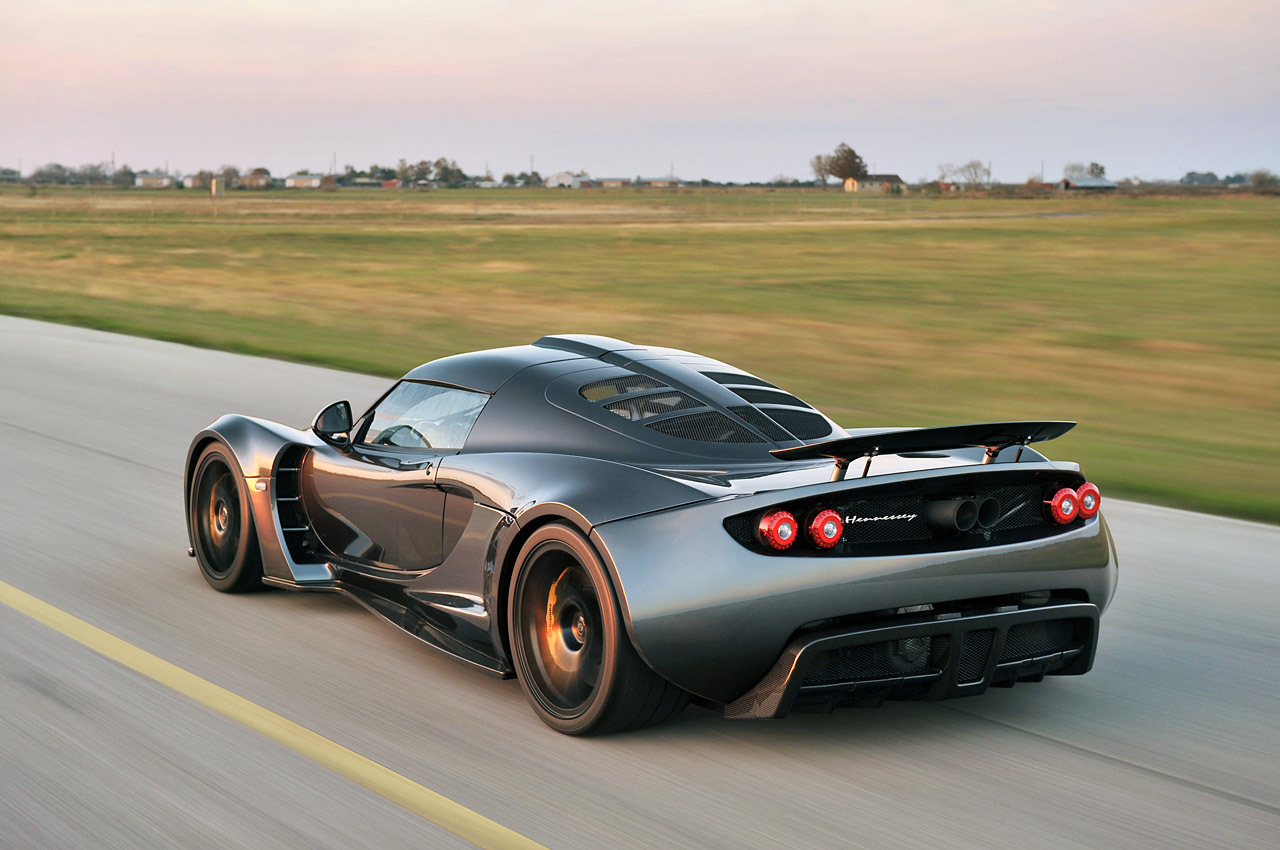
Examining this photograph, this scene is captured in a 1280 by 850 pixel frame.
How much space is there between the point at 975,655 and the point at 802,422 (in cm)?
121

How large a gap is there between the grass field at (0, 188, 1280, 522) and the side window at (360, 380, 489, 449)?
17.7ft

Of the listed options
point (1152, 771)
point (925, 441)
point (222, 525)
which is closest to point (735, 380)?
point (925, 441)

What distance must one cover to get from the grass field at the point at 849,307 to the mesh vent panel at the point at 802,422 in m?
4.51

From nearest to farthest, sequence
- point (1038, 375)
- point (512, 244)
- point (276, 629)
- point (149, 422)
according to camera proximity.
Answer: point (276, 629) → point (149, 422) → point (1038, 375) → point (512, 244)

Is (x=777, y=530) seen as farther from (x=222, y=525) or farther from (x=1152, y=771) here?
(x=222, y=525)

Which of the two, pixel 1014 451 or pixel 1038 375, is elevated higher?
pixel 1014 451

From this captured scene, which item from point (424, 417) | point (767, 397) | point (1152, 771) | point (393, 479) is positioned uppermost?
point (767, 397)

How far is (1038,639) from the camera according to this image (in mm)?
4445

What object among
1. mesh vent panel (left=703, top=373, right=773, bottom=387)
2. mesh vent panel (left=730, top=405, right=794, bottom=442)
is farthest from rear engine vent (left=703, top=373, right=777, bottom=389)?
mesh vent panel (left=730, top=405, right=794, bottom=442)

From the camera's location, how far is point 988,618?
420 cm

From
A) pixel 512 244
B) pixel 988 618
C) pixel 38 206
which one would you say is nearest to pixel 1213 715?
pixel 988 618

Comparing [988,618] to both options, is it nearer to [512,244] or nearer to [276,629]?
[276,629]

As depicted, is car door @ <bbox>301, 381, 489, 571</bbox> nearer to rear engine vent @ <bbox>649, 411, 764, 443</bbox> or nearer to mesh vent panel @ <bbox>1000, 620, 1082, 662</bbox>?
rear engine vent @ <bbox>649, 411, 764, 443</bbox>

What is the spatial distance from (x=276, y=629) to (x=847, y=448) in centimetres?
264
